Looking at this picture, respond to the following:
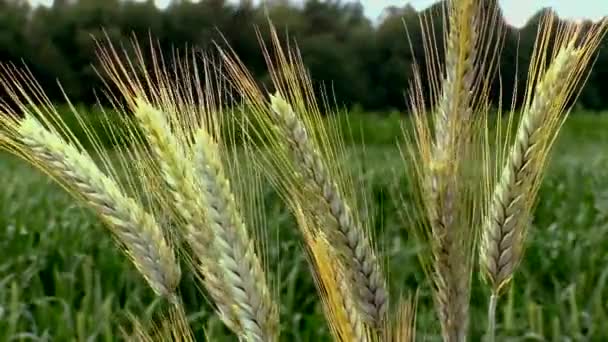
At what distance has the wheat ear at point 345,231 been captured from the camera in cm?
104

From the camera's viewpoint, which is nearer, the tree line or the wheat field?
the wheat field

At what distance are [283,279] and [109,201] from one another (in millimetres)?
1886

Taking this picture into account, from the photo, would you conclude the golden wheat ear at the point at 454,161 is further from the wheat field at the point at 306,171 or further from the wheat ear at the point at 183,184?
the wheat ear at the point at 183,184

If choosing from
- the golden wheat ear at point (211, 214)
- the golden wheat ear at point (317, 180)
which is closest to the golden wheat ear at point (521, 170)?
the golden wheat ear at point (317, 180)

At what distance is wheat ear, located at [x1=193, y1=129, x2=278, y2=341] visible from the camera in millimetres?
971

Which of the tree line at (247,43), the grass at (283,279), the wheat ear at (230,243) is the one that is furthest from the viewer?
the tree line at (247,43)

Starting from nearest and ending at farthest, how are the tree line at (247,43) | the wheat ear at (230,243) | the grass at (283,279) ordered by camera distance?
1. the wheat ear at (230,243)
2. the grass at (283,279)
3. the tree line at (247,43)

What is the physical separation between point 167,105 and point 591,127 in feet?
23.7

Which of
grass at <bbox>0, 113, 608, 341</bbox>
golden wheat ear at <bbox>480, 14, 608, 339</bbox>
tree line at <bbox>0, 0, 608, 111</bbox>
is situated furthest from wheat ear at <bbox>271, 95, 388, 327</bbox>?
tree line at <bbox>0, 0, 608, 111</bbox>

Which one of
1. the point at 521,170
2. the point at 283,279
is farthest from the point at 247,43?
the point at 521,170

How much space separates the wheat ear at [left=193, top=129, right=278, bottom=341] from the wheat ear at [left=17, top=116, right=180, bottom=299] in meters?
0.09

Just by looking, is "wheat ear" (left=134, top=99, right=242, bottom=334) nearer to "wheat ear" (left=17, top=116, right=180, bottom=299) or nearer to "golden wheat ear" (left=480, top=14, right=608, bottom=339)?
"wheat ear" (left=17, top=116, right=180, bottom=299)

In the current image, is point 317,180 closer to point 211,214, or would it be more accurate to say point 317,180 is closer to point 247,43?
point 211,214

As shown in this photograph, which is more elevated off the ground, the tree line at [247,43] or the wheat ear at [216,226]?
the wheat ear at [216,226]
